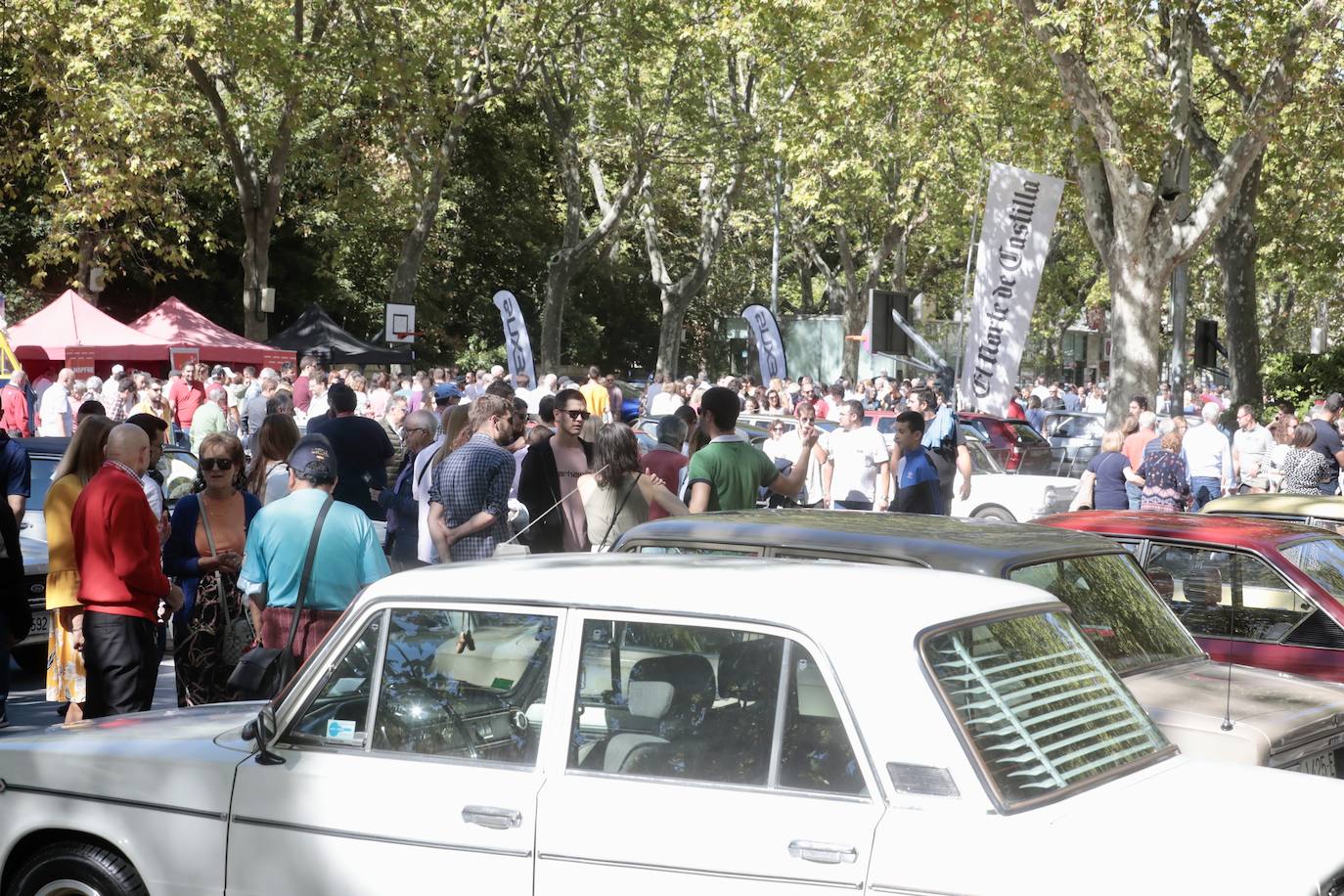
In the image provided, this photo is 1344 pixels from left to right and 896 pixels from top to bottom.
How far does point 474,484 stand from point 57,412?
1359 cm

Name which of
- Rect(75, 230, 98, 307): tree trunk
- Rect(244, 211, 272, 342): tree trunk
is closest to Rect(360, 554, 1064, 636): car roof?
Rect(244, 211, 272, 342): tree trunk

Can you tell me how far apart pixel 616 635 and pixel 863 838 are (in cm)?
84

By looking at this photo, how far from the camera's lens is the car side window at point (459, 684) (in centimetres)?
404

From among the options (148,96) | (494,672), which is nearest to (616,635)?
(494,672)

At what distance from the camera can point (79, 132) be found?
25797mm

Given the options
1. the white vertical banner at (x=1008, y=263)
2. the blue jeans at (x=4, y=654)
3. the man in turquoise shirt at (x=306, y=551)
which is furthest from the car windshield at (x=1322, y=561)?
the white vertical banner at (x=1008, y=263)

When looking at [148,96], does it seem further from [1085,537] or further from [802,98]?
[1085,537]

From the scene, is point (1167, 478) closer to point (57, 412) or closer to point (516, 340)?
point (57, 412)

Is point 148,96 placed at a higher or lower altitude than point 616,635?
higher

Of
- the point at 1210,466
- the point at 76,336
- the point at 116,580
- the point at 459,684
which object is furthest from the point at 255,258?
the point at 459,684

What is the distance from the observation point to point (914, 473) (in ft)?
38.8

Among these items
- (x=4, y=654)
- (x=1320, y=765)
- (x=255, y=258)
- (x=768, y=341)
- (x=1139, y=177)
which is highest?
(x=1139, y=177)

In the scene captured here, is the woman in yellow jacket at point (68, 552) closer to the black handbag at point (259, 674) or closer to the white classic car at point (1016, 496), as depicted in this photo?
the black handbag at point (259, 674)

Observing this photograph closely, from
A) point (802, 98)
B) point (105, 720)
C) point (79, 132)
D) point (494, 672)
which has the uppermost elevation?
point (802, 98)
